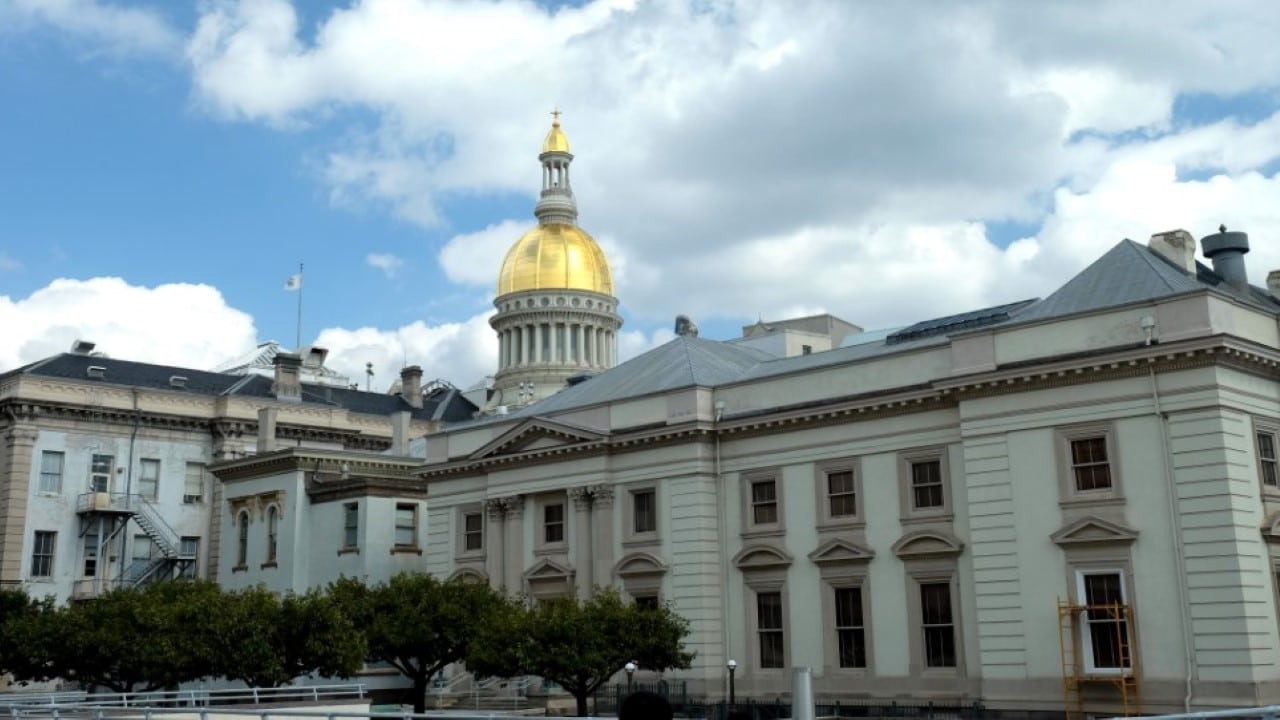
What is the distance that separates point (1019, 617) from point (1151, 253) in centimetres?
1186

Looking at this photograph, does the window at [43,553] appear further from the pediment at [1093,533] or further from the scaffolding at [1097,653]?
the scaffolding at [1097,653]

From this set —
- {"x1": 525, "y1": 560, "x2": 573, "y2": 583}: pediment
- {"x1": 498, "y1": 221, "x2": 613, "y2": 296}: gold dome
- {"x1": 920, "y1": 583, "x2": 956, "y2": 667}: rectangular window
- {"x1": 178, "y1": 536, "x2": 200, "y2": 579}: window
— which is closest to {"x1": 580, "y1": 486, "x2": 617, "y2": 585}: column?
{"x1": 525, "y1": 560, "x2": 573, "y2": 583}: pediment

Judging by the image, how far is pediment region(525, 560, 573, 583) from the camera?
46.2 meters

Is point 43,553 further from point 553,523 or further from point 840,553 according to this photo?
point 840,553

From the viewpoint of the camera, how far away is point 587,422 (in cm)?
4719

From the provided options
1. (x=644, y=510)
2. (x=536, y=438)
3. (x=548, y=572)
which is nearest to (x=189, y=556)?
(x=536, y=438)

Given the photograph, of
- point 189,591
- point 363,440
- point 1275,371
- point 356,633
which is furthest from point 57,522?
point 1275,371

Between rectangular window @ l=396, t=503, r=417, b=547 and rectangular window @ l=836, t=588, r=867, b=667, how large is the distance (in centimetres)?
2271

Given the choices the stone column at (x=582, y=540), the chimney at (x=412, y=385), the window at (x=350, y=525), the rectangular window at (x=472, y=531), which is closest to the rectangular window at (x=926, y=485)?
the stone column at (x=582, y=540)

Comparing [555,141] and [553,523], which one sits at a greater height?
[555,141]

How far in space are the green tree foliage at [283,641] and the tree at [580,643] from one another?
3983 millimetres

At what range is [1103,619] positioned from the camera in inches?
1331

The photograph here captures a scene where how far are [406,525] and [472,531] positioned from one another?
265 inches

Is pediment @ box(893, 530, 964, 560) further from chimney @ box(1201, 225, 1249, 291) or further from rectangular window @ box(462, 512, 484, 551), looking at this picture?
rectangular window @ box(462, 512, 484, 551)
